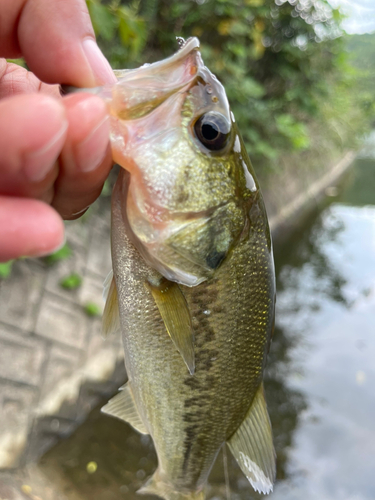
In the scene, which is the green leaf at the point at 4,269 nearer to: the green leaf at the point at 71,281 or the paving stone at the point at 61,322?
the paving stone at the point at 61,322

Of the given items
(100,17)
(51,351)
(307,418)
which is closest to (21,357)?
(51,351)

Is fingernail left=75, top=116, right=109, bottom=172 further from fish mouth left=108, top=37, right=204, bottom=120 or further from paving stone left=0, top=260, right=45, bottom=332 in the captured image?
paving stone left=0, top=260, right=45, bottom=332

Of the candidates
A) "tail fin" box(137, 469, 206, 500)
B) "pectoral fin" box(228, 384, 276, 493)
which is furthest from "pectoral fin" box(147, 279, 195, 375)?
"tail fin" box(137, 469, 206, 500)

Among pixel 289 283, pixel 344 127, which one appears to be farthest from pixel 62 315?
pixel 344 127

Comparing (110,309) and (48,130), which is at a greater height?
(48,130)

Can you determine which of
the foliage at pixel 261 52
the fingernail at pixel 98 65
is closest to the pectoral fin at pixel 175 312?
the fingernail at pixel 98 65

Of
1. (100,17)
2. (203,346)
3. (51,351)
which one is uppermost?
(100,17)

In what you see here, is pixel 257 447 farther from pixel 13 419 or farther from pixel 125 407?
pixel 13 419

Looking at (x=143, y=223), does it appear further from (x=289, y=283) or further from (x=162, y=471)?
(x=289, y=283)
